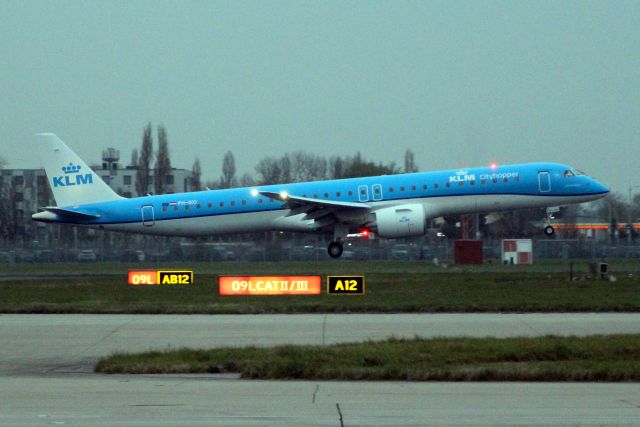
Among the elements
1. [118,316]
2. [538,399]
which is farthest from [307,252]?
[538,399]

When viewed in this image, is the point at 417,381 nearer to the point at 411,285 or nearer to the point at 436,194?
the point at 411,285

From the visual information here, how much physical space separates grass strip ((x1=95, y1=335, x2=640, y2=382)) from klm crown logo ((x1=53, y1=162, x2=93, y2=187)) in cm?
2953

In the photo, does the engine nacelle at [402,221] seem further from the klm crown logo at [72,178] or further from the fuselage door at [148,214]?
the klm crown logo at [72,178]

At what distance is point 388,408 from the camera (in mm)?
12719

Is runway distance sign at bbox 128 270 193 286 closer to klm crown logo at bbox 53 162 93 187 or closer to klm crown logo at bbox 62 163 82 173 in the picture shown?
klm crown logo at bbox 53 162 93 187

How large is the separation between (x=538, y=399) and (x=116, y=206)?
116 ft

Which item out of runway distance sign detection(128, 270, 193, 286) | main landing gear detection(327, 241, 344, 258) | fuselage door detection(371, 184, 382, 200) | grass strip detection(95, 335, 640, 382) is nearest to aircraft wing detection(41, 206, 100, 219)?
runway distance sign detection(128, 270, 193, 286)

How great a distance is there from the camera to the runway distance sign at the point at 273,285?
33375 millimetres

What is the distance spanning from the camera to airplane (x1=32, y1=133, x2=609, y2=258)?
4359 centimetres

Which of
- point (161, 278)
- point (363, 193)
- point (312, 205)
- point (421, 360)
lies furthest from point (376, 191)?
point (421, 360)

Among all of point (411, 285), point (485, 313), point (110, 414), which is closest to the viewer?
point (110, 414)

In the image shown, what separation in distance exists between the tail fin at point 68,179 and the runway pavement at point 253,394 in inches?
976

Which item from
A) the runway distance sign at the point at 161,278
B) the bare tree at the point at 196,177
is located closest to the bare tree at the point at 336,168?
the bare tree at the point at 196,177

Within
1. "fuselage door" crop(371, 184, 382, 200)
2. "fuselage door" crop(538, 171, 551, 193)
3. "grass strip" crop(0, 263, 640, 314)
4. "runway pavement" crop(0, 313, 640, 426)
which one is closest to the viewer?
"runway pavement" crop(0, 313, 640, 426)
